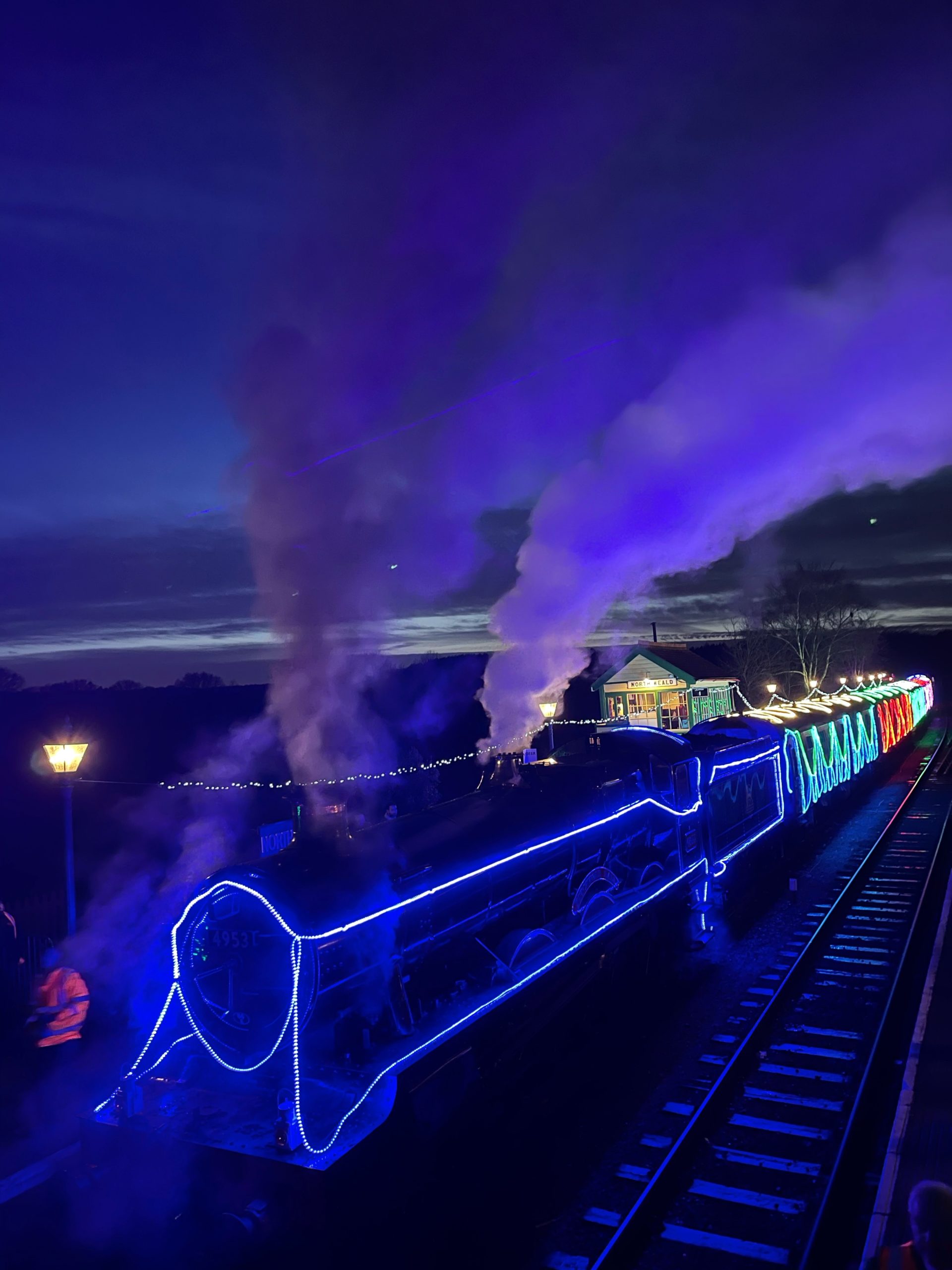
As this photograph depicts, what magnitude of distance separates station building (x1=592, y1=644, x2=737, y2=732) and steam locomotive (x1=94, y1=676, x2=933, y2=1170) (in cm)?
2475

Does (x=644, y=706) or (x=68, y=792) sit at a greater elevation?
(x=68, y=792)

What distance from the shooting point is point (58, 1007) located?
762 cm

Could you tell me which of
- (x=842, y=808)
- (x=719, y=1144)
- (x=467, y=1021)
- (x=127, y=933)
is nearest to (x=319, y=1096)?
(x=467, y=1021)

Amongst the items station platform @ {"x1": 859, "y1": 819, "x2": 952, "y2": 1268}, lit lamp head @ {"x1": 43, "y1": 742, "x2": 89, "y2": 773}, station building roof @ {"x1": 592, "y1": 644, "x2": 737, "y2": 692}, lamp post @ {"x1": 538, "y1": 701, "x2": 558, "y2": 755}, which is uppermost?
station building roof @ {"x1": 592, "y1": 644, "x2": 737, "y2": 692}

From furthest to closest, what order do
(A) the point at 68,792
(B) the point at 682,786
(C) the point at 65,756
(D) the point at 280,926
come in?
(B) the point at 682,786 → (A) the point at 68,792 → (C) the point at 65,756 → (D) the point at 280,926

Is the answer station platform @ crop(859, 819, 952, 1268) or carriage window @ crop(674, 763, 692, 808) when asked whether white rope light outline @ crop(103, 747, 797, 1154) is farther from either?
carriage window @ crop(674, 763, 692, 808)

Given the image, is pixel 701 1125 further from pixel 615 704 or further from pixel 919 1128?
pixel 615 704

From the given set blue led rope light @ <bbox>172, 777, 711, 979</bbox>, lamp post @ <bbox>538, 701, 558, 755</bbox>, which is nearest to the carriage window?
blue led rope light @ <bbox>172, 777, 711, 979</bbox>

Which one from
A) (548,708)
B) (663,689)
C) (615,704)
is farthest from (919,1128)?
(615,704)

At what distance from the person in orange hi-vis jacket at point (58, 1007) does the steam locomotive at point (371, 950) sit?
2.10 m

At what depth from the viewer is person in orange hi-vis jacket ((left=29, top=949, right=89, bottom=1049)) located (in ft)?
25.0

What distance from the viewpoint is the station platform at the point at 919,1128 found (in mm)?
4930

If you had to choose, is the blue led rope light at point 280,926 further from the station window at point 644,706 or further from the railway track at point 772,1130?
the station window at point 644,706

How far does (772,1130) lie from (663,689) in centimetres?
2813
